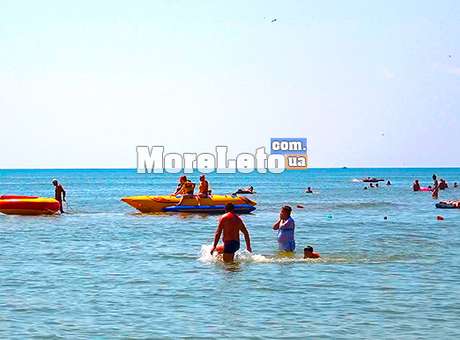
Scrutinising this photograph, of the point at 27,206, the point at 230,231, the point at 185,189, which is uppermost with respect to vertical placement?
the point at 185,189

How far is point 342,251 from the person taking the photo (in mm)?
23578

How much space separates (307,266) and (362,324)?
654 centimetres

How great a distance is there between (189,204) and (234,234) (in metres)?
19.1

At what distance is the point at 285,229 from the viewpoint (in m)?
20.5

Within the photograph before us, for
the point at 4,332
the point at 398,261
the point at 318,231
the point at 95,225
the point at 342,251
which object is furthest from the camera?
the point at 95,225

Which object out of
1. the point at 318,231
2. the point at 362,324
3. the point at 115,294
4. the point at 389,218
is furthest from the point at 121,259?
the point at 389,218

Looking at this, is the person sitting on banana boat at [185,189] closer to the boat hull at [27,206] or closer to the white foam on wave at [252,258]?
the boat hull at [27,206]

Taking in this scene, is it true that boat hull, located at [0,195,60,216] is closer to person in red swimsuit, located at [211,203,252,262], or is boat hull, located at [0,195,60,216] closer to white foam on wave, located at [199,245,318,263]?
white foam on wave, located at [199,245,318,263]

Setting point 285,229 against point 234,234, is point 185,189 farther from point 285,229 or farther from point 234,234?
point 234,234

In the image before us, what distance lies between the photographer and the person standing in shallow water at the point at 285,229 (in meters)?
20.2

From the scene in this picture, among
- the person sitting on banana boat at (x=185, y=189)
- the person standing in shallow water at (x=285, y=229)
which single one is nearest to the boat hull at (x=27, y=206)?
the person sitting on banana boat at (x=185, y=189)

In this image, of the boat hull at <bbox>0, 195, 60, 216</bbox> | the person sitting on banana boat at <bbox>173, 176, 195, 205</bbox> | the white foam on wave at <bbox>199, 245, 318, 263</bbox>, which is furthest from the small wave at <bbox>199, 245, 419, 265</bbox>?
the boat hull at <bbox>0, 195, 60, 216</bbox>

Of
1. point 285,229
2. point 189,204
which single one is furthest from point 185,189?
point 285,229

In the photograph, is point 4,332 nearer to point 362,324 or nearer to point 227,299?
point 227,299
